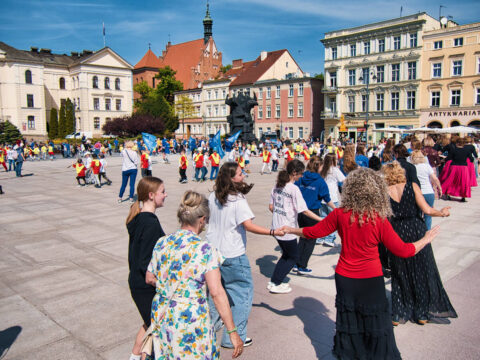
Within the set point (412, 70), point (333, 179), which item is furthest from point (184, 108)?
point (333, 179)

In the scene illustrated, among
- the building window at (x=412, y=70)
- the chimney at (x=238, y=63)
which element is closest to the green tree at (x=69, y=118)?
the chimney at (x=238, y=63)

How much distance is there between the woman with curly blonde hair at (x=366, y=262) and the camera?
2994 mm

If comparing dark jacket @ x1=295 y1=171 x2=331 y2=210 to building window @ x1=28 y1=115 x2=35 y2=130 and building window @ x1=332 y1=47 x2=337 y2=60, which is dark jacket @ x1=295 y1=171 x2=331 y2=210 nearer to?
building window @ x1=332 y1=47 x2=337 y2=60

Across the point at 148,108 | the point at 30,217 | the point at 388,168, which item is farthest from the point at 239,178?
the point at 148,108

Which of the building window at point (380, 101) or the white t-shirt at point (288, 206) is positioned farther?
the building window at point (380, 101)

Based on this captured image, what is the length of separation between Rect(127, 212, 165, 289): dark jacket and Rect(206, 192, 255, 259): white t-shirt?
0.83 metres

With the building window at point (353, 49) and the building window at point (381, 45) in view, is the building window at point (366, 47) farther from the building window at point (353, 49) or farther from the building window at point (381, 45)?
the building window at point (381, 45)

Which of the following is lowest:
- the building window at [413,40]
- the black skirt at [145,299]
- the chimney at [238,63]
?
the black skirt at [145,299]

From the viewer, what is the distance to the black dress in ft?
14.1

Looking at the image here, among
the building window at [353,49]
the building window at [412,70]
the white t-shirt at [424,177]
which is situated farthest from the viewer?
the building window at [353,49]

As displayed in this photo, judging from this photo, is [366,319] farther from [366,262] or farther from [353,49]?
[353,49]

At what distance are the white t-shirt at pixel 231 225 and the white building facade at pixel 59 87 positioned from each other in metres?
69.3

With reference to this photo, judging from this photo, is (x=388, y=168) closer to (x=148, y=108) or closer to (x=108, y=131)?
(x=108, y=131)

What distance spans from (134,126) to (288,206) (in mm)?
53038
